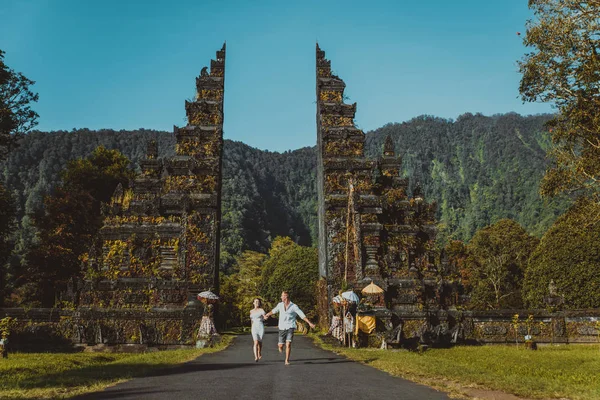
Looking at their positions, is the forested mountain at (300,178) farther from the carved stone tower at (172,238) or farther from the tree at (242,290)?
the carved stone tower at (172,238)

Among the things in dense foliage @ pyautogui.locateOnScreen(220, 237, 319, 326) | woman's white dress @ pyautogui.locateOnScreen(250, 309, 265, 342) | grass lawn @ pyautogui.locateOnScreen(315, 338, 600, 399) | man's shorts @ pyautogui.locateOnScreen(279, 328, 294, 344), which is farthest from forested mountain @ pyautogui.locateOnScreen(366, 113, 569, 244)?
woman's white dress @ pyautogui.locateOnScreen(250, 309, 265, 342)

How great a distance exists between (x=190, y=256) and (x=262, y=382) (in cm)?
1456

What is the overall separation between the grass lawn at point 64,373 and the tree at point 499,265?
49.2 meters

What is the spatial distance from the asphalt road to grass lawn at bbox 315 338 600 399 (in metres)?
0.79

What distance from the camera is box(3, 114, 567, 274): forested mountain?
11362 cm

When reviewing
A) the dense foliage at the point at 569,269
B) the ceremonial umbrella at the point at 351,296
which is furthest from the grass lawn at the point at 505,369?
the dense foliage at the point at 569,269

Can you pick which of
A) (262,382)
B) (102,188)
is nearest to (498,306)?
(102,188)

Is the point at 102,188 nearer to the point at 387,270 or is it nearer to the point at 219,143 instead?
the point at 219,143

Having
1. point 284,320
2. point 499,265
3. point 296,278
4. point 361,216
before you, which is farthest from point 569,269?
point 284,320

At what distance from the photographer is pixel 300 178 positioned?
175750mm

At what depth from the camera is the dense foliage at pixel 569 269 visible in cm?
3653

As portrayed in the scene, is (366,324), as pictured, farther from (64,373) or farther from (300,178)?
(300,178)

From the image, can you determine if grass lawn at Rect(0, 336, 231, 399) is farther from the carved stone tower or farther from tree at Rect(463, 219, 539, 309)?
tree at Rect(463, 219, 539, 309)

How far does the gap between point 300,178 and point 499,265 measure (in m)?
116
